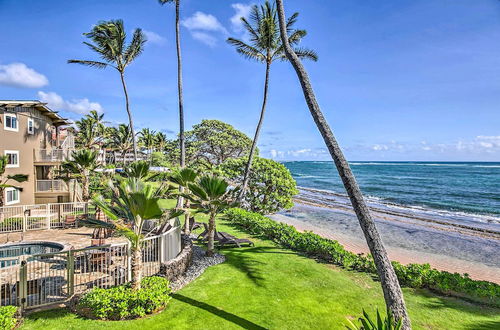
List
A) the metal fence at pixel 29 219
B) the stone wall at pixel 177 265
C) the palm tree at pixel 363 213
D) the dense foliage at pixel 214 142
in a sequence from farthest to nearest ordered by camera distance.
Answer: the dense foliage at pixel 214 142 < the metal fence at pixel 29 219 < the stone wall at pixel 177 265 < the palm tree at pixel 363 213

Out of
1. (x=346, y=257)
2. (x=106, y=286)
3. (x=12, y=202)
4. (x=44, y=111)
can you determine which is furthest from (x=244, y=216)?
(x=44, y=111)

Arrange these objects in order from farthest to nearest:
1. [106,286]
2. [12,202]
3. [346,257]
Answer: [12,202]
[346,257]
[106,286]

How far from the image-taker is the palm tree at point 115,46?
20469mm

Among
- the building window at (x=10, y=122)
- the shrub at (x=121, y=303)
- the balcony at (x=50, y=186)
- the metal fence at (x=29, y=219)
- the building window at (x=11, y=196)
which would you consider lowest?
the shrub at (x=121, y=303)

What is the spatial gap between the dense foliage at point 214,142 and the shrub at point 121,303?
34962mm

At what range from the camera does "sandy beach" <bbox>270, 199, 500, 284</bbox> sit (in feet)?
46.9

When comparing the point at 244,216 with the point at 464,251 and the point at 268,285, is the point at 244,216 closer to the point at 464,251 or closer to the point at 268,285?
the point at 268,285

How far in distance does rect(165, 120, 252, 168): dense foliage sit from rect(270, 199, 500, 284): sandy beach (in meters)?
17.2

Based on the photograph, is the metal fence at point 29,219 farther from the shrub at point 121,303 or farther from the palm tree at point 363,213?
the palm tree at point 363,213

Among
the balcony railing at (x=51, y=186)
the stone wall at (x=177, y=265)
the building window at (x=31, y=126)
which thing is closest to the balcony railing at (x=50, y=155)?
the building window at (x=31, y=126)

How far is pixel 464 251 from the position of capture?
16719 millimetres

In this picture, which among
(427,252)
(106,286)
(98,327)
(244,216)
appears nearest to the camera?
(98,327)

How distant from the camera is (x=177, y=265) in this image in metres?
9.06

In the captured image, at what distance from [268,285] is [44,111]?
75.1ft
